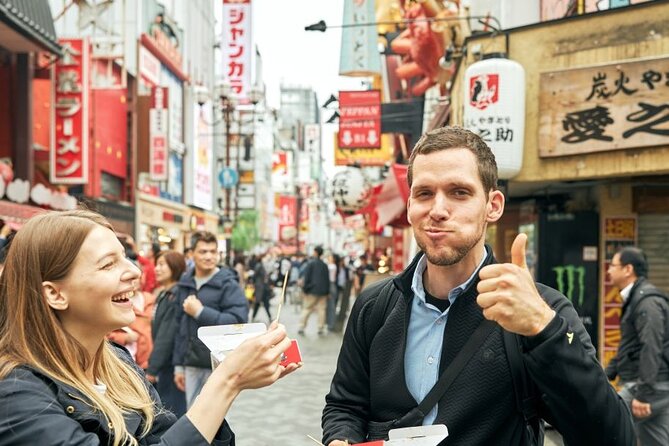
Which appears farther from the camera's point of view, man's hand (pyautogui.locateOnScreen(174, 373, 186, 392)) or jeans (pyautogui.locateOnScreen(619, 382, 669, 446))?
man's hand (pyautogui.locateOnScreen(174, 373, 186, 392))

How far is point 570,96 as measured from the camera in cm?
820

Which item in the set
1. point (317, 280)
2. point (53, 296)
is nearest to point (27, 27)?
point (317, 280)

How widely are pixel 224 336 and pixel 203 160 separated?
42.9 m

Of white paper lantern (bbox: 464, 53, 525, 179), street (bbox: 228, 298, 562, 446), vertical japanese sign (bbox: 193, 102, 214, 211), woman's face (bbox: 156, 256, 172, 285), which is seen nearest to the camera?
woman's face (bbox: 156, 256, 172, 285)

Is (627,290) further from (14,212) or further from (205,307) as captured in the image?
(14,212)

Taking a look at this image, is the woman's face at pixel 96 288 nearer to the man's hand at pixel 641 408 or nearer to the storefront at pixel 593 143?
the man's hand at pixel 641 408

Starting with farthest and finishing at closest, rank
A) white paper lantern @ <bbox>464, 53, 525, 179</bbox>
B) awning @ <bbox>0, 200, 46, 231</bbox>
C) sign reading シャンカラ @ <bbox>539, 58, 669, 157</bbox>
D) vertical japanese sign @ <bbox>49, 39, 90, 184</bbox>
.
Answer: vertical japanese sign @ <bbox>49, 39, 90, 184</bbox>
awning @ <bbox>0, 200, 46, 231</bbox>
white paper lantern @ <bbox>464, 53, 525, 179</bbox>
sign reading シャンカラ @ <bbox>539, 58, 669, 157</bbox>

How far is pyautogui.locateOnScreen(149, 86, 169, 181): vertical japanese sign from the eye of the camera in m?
27.6

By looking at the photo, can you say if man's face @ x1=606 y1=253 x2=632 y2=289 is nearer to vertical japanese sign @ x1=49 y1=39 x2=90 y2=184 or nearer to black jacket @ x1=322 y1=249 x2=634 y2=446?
black jacket @ x1=322 y1=249 x2=634 y2=446

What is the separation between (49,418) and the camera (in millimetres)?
1789

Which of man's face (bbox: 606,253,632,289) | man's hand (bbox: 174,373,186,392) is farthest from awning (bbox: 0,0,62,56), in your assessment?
man's face (bbox: 606,253,632,289)

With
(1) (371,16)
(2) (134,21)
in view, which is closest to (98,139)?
(2) (134,21)

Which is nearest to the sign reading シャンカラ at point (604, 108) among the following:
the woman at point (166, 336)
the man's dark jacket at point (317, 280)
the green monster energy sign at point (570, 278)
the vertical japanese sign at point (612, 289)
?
the vertical japanese sign at point (612, 289)

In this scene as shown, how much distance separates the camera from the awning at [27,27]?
14.2 metres
